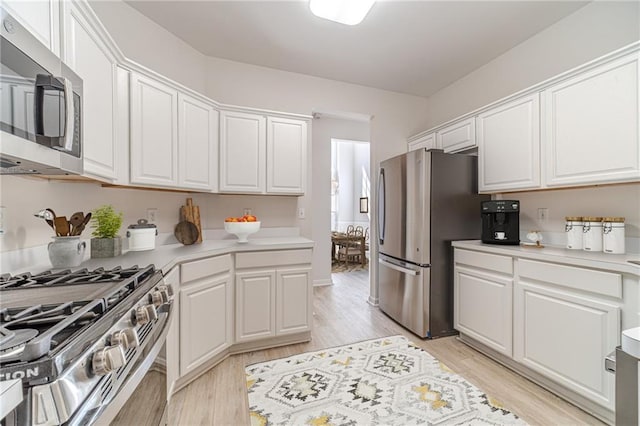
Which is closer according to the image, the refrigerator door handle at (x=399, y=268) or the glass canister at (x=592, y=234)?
the glass canister at (x=592, y=234)

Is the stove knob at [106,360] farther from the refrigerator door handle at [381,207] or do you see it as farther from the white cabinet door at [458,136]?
the white cabinet door at [458,136]

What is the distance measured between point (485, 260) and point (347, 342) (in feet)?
4.58

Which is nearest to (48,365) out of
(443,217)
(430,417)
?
(430,417)

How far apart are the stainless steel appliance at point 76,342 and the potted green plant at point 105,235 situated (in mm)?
532

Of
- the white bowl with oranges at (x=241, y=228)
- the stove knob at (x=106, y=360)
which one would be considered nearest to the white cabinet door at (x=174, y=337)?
the white bowl with oranges at (x=241, y=228)

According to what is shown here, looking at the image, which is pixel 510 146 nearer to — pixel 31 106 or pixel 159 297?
pixel 159 297

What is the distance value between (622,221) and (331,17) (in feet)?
7.97

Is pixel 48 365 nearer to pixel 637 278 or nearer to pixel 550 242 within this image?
pixel 637 278

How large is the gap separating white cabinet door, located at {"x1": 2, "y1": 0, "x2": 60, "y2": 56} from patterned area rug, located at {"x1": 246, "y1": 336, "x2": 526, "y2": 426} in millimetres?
2071

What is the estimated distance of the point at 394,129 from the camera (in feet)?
12.1

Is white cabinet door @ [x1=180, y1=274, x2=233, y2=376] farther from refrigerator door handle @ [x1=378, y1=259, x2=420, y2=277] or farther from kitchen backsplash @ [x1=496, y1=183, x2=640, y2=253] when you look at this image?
kitchen backsplash @ [x1=496, y1=183, x2=640, y2=253]

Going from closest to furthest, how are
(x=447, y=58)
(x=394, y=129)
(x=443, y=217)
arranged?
(x=443, y=217)
(x=447, y=58)
(x=394, y=129)

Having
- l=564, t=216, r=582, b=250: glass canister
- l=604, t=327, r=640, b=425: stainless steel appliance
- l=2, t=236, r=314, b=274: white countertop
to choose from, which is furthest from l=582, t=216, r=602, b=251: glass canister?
l=2, t=236, r=314, b=274: white countertop

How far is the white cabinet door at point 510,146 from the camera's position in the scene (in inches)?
84.0
